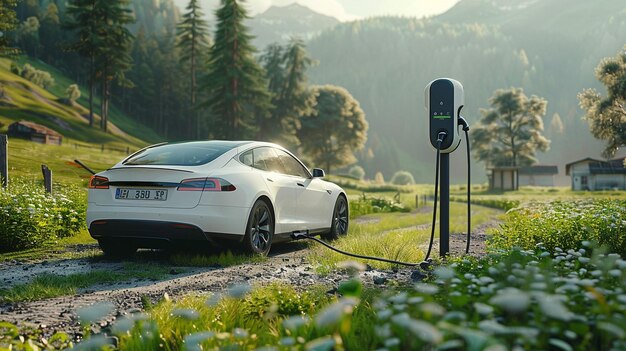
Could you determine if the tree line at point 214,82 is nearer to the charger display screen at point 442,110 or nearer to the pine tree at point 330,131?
the pine tree at point 330,131

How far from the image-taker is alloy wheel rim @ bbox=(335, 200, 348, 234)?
36.8 ft

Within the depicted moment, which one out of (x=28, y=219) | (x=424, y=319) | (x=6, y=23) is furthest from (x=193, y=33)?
(x=424, y=319)

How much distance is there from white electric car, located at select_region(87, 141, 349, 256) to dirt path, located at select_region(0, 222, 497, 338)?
1.35 feet

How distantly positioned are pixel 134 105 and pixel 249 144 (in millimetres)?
93641

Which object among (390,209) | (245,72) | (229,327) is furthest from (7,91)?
(229,327)

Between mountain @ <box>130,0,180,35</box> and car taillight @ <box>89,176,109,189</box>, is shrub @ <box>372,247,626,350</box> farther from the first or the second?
mountain @ <box>130,0,180,35</box>

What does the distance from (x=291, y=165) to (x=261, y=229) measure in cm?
167

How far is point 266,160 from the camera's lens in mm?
8875

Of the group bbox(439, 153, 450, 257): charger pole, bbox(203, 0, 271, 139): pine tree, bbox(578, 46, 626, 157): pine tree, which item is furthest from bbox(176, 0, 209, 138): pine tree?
bbox(439, 153, 450, 257): charger pole

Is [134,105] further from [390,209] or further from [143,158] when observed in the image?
[143,158]

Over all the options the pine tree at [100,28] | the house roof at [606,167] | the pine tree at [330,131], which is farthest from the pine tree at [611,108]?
the pine tree at [100,28]

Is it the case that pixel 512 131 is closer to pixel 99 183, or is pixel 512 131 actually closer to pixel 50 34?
pixel 99 183

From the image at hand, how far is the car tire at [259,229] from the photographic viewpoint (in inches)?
311

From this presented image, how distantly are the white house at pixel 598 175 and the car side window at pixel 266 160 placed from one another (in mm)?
69951
